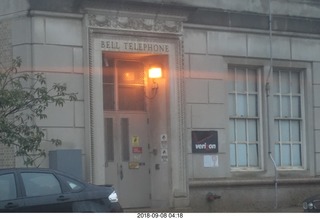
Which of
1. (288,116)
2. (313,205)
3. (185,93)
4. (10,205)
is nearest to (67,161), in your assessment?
(185,93)

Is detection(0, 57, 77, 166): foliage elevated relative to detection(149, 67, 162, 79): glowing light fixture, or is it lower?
lower

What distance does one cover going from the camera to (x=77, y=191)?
12.5 m

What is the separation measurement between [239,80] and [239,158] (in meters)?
2.09

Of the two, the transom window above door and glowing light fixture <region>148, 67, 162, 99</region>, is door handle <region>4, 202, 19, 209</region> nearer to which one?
the transom window above door

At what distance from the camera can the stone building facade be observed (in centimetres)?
1702

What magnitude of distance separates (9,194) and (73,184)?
1.26 meters

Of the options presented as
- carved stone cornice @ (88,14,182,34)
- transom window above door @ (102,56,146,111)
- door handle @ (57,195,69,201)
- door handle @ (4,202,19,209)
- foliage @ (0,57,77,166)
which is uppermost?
carved stone cornice @ (88,14,182,34)

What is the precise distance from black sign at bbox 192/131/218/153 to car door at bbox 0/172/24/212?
748 cm

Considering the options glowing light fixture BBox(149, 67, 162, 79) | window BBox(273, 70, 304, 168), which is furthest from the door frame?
window BBox(273, 70, 304, 168)

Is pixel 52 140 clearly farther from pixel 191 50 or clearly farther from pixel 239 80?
pixel 239 80

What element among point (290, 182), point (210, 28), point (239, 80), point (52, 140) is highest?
point (210, 28)

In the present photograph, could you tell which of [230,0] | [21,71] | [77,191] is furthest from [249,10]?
[77,191]

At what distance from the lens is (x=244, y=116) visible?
779 inches

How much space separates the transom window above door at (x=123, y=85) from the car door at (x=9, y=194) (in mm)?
6740
